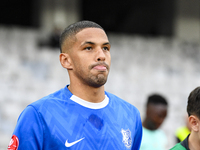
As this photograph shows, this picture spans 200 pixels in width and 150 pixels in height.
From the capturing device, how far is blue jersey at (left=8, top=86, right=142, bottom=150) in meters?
1.75

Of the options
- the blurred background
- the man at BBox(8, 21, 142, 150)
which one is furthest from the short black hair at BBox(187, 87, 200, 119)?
the blurred background

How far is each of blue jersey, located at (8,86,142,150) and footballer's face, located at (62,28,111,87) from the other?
0.51 ft

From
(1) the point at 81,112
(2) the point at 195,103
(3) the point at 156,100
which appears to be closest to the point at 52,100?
(1) the point at 81,112

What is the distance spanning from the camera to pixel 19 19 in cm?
1289

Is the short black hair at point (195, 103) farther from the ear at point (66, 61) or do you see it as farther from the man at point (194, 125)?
the ear at point (66, 61)

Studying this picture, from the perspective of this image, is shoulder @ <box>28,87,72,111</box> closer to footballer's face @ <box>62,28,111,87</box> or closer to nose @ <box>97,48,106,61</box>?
footballer's face @ <box>62,28,111,87</box>

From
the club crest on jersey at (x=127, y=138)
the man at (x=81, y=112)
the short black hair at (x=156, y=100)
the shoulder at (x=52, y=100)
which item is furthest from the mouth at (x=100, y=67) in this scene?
the short black hair at (x=156, y=100)

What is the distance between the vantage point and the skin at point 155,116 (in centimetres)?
383

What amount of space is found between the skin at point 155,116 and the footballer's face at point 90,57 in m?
2.03

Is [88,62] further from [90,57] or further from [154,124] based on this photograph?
[154,124]

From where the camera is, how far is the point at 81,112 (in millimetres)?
1894

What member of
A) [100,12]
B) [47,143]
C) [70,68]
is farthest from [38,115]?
[100,12]

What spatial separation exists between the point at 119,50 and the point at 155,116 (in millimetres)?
8408

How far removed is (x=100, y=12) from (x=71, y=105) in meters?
12.5
